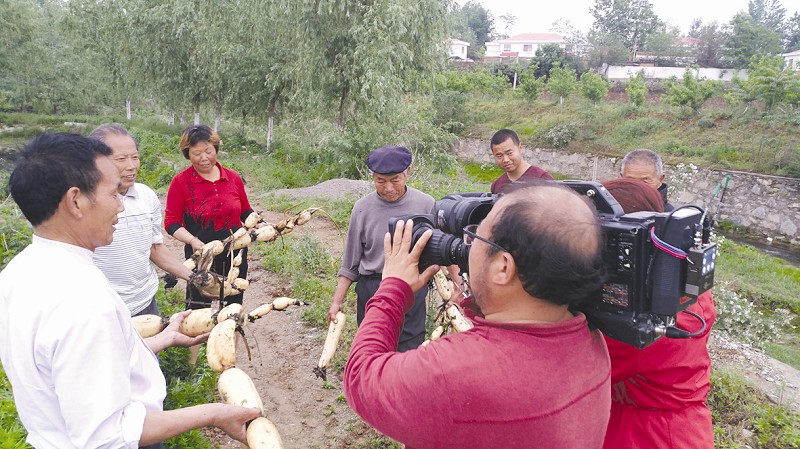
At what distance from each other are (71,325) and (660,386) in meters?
1.63

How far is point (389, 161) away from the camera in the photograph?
2701 millimetres

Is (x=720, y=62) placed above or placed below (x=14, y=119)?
above

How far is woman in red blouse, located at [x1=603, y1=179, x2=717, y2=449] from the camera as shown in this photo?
1.50m

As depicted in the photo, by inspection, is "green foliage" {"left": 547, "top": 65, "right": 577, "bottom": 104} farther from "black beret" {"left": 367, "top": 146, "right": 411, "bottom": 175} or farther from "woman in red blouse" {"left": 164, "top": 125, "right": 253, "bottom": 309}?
"black beret" {"left": 367, "top": 146, "right": 411, "bottom": 175}

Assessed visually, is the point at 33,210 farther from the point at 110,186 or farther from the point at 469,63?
the point at 469,63

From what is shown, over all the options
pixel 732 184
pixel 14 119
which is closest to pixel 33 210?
pixel 732 184

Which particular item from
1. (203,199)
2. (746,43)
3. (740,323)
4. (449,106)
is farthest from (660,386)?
(746,43)

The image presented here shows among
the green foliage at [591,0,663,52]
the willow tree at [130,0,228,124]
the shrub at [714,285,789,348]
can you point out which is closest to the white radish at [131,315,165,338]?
the shrub at [714,285,789,348]

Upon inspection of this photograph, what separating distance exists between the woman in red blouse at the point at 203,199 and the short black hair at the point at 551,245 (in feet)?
8.74

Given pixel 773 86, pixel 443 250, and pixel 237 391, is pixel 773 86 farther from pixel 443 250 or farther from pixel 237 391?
pixel 237 391

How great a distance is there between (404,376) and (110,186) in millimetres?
1017

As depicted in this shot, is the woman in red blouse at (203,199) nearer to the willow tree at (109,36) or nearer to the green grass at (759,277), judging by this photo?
the green grass at (759,277)

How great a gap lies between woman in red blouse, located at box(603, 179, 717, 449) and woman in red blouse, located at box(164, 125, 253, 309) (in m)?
2.52

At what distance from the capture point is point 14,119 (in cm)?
2286
